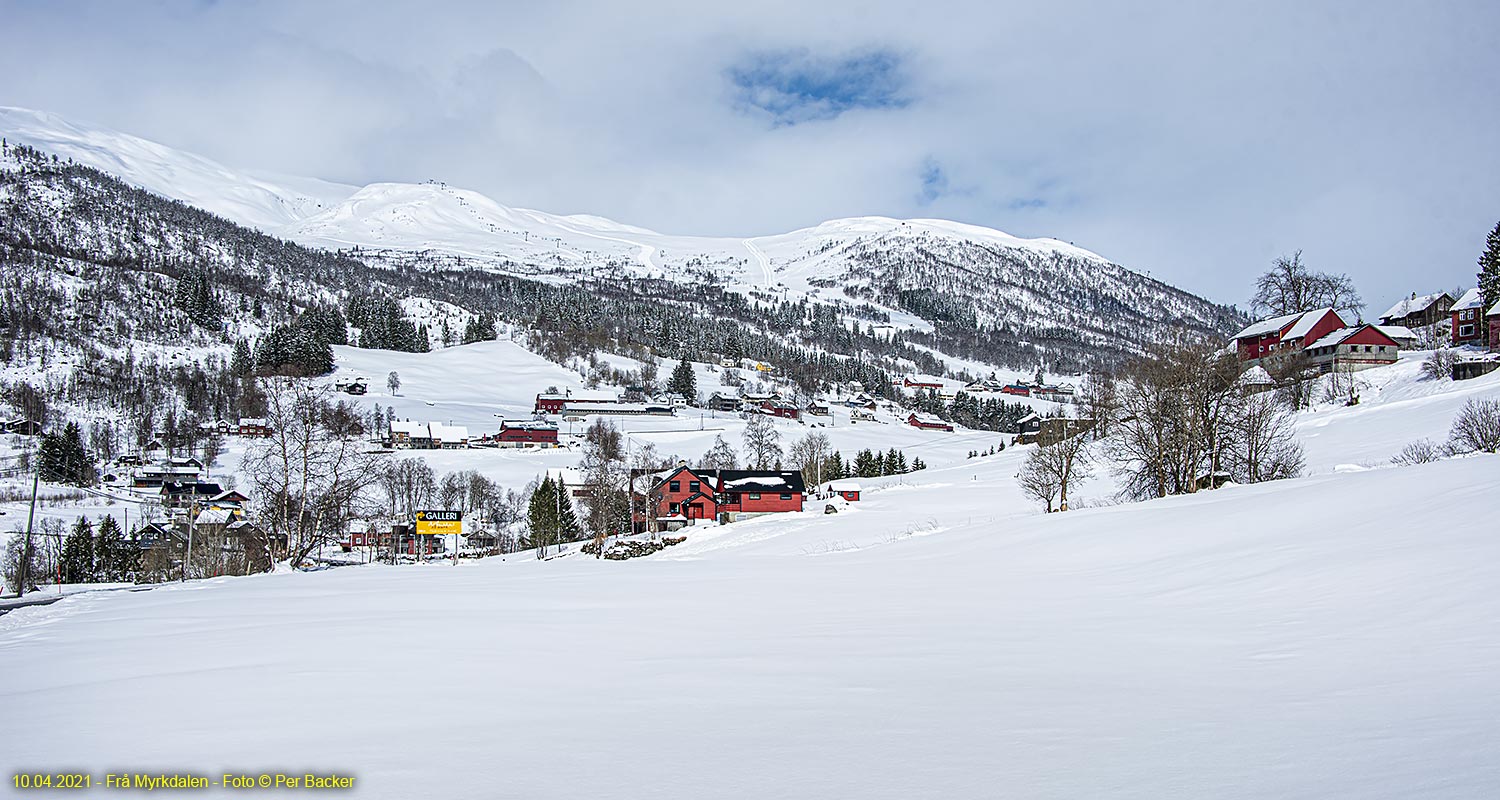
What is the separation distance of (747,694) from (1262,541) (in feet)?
35.5

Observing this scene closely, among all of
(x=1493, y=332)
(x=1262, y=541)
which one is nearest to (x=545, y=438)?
(x=1493, y=332)

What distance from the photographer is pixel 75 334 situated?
150 metres

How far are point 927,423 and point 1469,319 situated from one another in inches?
3900

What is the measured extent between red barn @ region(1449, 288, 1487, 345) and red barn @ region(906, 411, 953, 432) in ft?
300

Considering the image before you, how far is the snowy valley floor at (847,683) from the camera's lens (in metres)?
3.76

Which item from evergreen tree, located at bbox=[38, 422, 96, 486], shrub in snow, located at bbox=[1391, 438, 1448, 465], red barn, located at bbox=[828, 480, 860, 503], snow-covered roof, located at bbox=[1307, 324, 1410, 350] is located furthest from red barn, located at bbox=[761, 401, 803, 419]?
shrub in snow, located at bbox=[1391, 438, 1448, 465]

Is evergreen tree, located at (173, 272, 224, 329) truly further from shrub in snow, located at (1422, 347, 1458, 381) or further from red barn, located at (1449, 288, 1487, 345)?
red barn, located at (1449, 288, 1487, 345)

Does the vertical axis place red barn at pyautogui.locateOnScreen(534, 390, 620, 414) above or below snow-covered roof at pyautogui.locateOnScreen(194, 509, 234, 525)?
above

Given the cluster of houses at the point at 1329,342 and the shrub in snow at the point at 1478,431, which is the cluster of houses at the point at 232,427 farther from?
the shrub in snow at the point at 1478,431

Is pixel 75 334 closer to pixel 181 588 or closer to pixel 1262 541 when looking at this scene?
pixel 181 588

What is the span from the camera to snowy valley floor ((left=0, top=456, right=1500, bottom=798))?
3762 millimetres

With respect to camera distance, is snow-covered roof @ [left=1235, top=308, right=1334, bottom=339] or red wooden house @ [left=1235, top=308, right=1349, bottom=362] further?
snow-covered roof @ [left=1235, top=308, right=1334, bottom=339]

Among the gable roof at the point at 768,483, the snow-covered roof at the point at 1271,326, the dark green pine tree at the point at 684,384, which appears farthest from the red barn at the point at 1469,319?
the dark green pine tree at the point at 684,384

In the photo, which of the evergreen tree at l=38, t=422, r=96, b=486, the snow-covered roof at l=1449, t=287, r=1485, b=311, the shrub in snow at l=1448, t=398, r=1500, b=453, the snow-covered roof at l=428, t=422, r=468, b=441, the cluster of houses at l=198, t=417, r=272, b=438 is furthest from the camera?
the snow-covered roof at l=428, t=422, r=468, b=441
